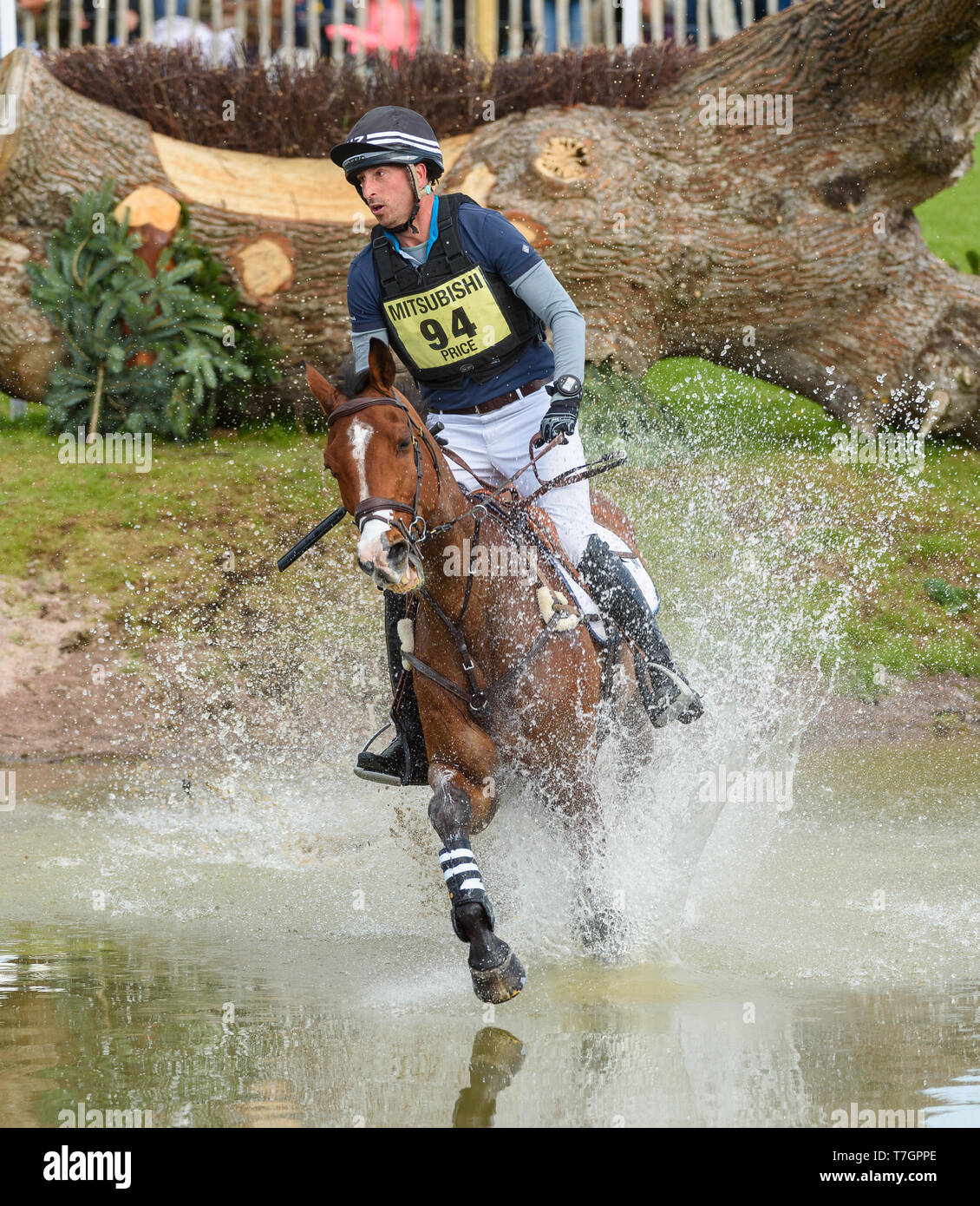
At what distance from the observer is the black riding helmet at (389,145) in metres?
5.19

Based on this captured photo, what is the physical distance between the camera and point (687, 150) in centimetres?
1272

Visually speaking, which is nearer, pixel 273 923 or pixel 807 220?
pixel 273 923

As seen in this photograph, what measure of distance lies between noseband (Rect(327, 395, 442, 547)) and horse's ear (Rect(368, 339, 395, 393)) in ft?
0.16

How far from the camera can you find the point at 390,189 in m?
5.28

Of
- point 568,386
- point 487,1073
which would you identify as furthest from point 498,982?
point 568,386

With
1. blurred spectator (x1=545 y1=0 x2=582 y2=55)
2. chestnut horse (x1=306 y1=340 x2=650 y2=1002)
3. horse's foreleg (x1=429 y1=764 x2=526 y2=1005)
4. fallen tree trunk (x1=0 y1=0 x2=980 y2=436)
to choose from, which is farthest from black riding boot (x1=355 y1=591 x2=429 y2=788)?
blurred spectator (x1=545 y1=0 x2=582 y2=55)

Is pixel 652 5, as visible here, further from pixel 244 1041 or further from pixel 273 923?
pixel 244 1041

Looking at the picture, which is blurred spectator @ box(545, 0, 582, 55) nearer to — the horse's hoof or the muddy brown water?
the muddy brown water

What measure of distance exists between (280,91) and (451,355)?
8595mm

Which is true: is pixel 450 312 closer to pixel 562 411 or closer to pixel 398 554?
pixel 562 411

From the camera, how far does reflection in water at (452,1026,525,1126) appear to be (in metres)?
4.27

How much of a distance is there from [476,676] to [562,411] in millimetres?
1001

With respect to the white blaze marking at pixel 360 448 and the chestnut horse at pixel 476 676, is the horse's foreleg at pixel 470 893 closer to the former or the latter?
the chestnut horse at pixel 476 676

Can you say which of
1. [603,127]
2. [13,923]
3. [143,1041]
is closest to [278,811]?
[13,923]
